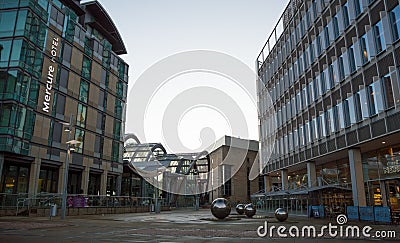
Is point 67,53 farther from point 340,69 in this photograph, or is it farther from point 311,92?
point 340,69

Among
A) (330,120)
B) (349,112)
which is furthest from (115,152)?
(349,112)

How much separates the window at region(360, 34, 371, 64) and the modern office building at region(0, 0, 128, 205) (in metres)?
23.0

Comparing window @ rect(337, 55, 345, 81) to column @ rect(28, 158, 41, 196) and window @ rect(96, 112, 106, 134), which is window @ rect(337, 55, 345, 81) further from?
window @ rect(96, 112, 106, 134)

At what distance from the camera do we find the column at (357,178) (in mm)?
26328

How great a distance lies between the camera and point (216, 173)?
84688mm

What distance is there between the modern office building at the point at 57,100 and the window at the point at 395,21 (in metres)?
23.6

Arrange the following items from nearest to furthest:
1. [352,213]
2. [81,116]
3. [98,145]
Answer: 1. [352,213]
2. [81,116]
3. [98,145]

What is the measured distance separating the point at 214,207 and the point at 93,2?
41245 millimetres

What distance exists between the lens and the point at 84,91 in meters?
44.3

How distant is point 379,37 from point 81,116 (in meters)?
36.0

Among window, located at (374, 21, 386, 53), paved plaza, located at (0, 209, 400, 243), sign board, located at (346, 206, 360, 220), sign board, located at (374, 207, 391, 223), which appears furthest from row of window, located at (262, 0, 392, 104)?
paved plaza, located at (0, 209, 400, 243)

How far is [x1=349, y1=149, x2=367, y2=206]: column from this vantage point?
26.3 metres

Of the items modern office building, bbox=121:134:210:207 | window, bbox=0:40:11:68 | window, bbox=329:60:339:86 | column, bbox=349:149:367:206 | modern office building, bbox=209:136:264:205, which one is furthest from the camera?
modern office building, bbox=209:136:264:205

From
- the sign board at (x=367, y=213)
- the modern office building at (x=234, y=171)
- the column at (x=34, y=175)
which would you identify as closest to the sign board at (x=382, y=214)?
the sign board at (x=367, y=213)
